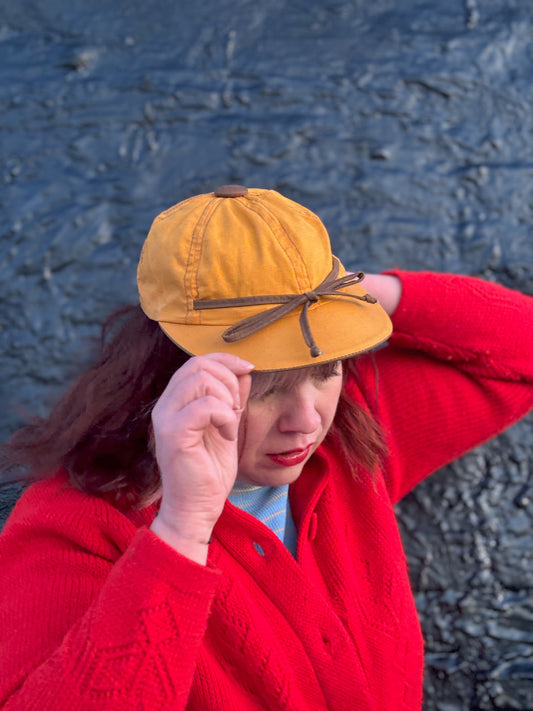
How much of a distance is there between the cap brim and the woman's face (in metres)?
0.08

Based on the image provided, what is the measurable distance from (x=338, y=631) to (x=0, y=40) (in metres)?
1.93

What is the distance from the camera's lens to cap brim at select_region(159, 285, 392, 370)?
126 cm

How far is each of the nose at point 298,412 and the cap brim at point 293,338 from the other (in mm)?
108

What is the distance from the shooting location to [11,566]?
1.36m

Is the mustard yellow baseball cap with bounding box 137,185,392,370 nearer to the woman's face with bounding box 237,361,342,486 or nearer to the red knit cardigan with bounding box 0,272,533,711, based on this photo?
the woman's face with bounding box 237,361,342,486

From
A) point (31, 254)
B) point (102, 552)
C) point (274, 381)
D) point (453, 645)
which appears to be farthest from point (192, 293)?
point (453, 645)

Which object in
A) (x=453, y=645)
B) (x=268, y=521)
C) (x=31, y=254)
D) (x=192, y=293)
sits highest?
(x=192, y=293)

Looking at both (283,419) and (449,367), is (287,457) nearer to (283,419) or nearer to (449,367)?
(283,419)

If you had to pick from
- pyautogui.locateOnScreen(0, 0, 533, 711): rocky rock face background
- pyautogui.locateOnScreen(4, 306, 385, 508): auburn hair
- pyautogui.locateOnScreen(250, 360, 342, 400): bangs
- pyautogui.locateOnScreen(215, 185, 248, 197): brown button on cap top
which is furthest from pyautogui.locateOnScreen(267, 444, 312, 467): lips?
pyautogui.locateOnScreen(0, 0, 533, 711): rocky rock face background

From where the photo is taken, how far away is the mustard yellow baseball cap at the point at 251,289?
1267 mm

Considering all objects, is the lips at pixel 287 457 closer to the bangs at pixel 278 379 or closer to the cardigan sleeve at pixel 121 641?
the bangs at pixel 278 379

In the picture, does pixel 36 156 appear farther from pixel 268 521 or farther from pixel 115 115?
pixel 268 521

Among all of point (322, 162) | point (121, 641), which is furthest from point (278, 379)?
point (322, 162)

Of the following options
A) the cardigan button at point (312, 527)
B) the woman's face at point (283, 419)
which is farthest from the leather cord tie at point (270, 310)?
the cardigan button at point (312, 527)
